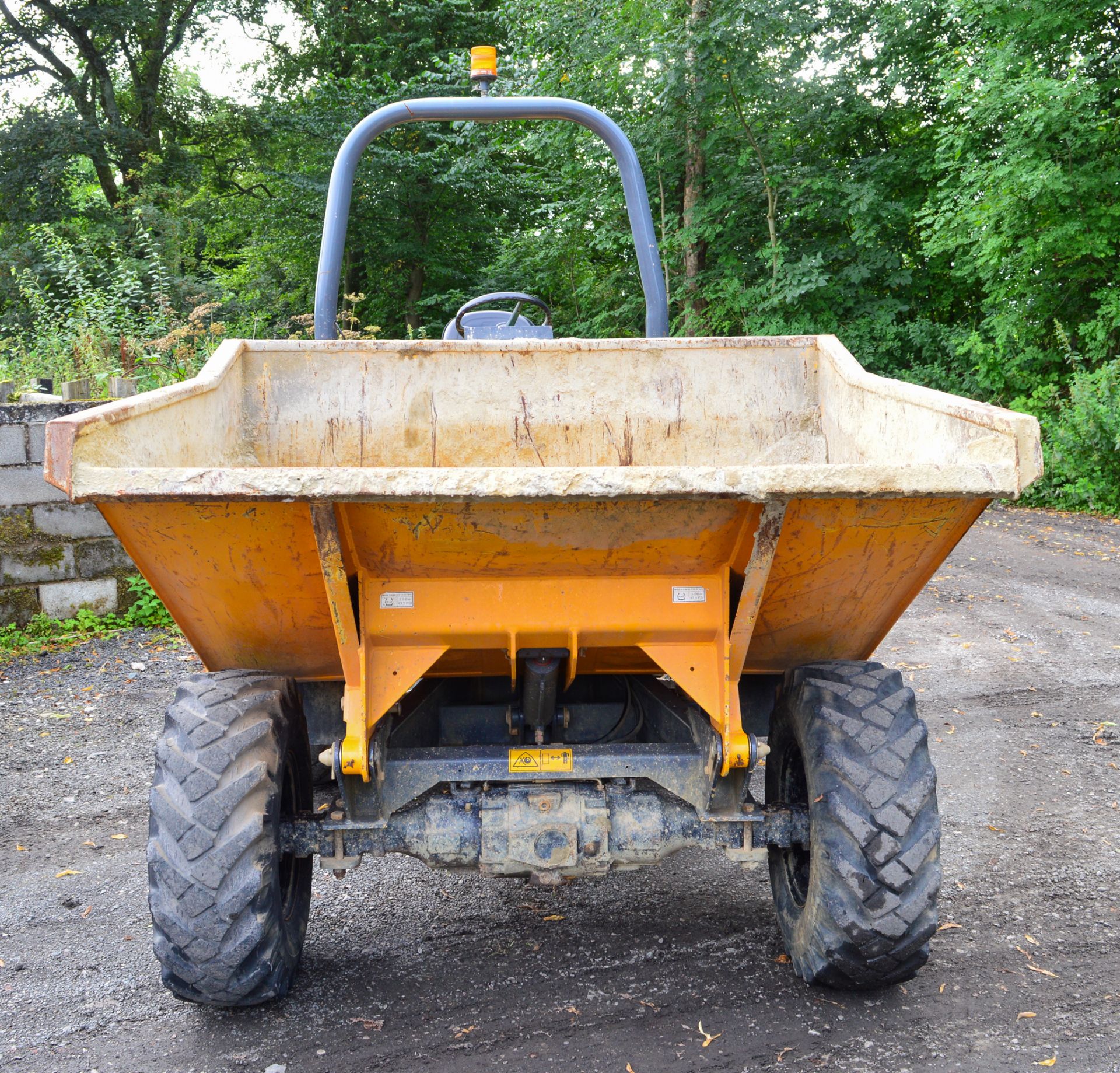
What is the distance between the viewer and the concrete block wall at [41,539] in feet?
18.1

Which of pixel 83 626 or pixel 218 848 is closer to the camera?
pixel 218 848

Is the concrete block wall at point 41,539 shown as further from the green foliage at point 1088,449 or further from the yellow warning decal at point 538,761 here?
the green foliage at point 1088,449

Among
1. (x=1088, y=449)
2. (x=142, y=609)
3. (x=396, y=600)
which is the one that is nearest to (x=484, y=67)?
(x=396, y=600)

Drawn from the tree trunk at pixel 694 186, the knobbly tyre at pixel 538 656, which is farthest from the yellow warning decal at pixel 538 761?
the tree trunk at pixel 694 186

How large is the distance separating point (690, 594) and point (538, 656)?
40 cm

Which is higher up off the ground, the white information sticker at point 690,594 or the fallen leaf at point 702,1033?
the white information sticker at point 690,594

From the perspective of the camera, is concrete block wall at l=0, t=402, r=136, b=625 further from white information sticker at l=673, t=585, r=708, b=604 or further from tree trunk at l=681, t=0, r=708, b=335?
tree trunk at l=681, t=0, r=708, b=335

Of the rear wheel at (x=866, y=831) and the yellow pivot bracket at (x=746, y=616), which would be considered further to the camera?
the rear wheel at (x=866, y=831)

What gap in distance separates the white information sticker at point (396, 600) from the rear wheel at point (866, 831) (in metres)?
0.98

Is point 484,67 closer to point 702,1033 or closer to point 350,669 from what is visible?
point 350,669

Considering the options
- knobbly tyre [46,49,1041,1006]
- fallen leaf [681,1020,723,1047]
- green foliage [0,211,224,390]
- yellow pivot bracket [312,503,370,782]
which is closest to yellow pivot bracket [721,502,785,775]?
knobbly tyre [46,49,1041,1006]

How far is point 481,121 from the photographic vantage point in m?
3.87

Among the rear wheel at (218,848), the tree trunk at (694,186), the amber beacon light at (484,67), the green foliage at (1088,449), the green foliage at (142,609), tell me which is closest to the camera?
the rear wheel at (218,848)

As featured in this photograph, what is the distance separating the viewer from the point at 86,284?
31.8 feet
